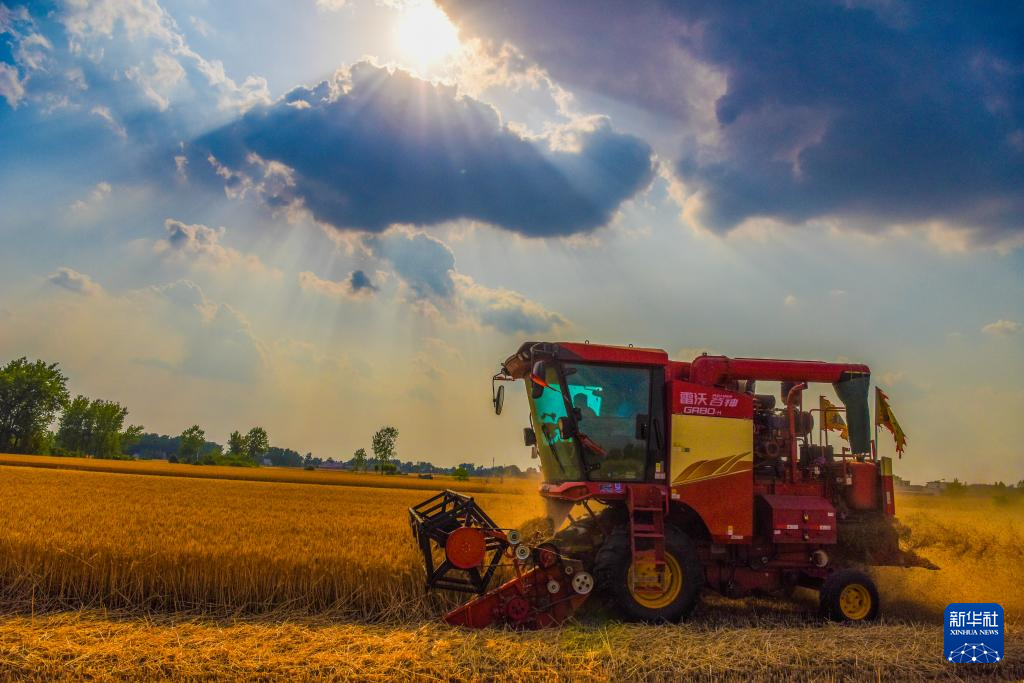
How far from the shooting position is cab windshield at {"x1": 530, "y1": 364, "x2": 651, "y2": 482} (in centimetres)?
816

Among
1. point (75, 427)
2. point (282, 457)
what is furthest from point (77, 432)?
point (282, 457)

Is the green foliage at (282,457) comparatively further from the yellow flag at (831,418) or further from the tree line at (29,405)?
the yellow flag at (831,418)

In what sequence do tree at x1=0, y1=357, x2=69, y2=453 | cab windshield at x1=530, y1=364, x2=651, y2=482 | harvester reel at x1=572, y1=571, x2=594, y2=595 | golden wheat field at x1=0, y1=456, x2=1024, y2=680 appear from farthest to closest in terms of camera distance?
tree at x1=0, y1=357, x2=69, y2=453 < cab windshield at x1=530, y1=364, x2=651, y2=482 < harvester reel at x1=572, y1=571, x2=594, y2=595 < golden wheat field at x1=0, y1=456, x2=1024, y2=680

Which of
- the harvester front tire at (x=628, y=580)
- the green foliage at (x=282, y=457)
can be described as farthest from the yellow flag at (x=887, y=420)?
the green foliage at (x=282, y=457)

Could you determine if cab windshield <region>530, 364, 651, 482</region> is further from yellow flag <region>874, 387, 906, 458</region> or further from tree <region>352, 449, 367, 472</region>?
tree <region>352, 449, 367, 472</region>

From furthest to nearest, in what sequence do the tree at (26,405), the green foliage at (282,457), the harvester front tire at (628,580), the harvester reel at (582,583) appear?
the green foliage at (282,457), the tree at (26,405), the harvester front tire at (628,580), the harvester reel at (582,583)

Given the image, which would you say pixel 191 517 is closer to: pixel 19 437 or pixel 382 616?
pixel 382 616

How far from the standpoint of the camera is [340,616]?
8.31m

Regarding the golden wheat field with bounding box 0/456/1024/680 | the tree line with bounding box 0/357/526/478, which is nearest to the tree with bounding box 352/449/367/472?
the tree line with bounding box 0/357/526/478

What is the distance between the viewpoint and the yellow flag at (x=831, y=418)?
9562 mm

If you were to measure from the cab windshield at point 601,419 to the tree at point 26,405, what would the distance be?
305 ft

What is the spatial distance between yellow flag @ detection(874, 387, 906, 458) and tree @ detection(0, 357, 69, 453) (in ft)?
311

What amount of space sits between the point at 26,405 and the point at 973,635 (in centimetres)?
9813

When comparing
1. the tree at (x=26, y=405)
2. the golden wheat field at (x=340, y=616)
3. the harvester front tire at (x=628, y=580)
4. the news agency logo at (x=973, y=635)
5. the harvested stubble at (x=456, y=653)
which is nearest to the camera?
the harvested stubble at (x=456, y=653)
